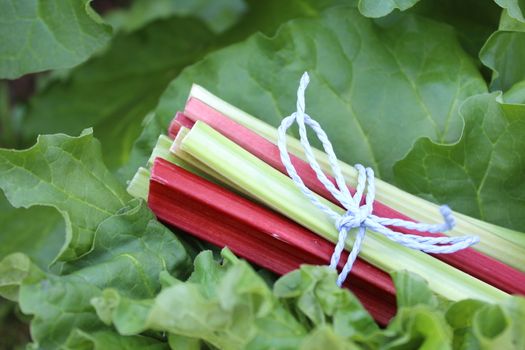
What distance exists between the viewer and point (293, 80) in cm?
176

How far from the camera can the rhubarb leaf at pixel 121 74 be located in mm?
2451

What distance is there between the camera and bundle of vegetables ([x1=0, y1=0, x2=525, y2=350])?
4.10 ft

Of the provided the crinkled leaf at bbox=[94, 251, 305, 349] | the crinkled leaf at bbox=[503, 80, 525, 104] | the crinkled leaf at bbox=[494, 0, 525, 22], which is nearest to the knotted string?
the crinkled leaf at bbox=[94, 251, 305, 349]

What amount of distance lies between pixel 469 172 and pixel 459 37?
1.45 ft

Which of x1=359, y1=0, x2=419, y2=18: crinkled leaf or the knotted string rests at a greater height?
x1=359, y1=0, x2=419, y2=18: crinkled leaf

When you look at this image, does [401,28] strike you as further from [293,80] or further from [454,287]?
[454,287]

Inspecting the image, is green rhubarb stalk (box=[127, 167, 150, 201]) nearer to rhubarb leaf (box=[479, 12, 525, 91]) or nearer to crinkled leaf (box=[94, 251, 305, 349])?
crinkled leaf (box=[94, 251, 305, 349])

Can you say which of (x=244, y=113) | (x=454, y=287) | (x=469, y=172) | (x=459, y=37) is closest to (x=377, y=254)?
(x=454, y=287)

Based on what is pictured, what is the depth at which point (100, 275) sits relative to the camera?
1412 mm

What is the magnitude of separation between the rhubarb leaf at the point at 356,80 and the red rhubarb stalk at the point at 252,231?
0.29 meters

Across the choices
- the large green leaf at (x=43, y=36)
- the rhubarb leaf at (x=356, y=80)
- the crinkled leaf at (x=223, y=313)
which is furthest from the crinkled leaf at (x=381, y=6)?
the crinkled leaf at (x=223, y=313)

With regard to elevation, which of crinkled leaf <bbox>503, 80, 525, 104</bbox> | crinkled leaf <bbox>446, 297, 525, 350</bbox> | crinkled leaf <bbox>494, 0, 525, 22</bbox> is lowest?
crinkled leaf <bbox>446, 297, 525, 350</bbox>

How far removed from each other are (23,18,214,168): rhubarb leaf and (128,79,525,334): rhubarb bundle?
0.94m

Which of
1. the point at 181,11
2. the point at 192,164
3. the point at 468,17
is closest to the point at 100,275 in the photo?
the point at 192,164
